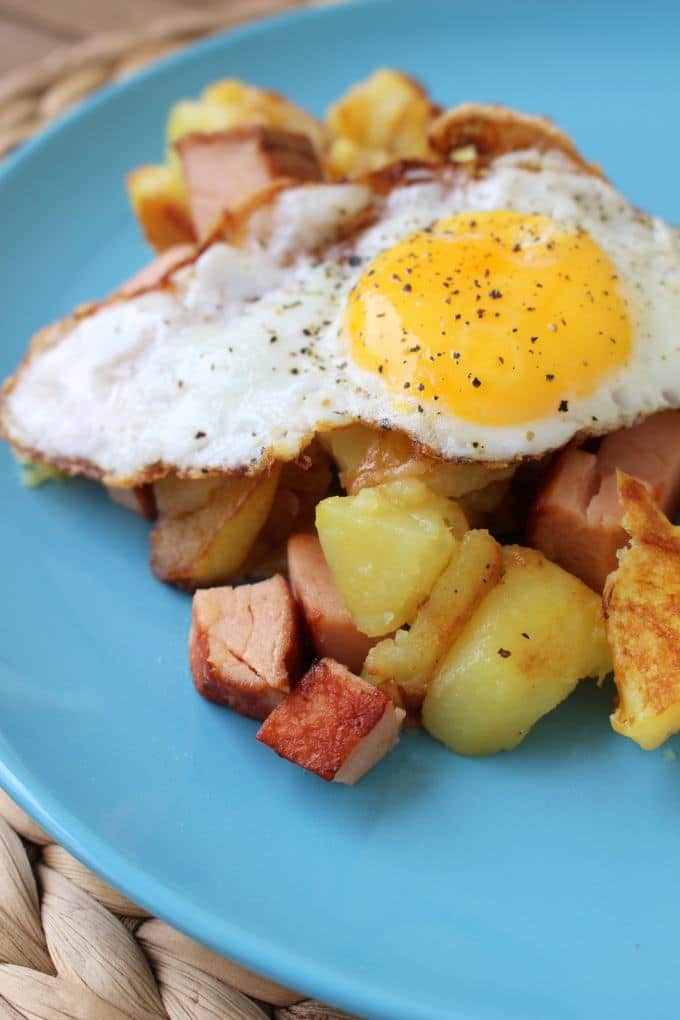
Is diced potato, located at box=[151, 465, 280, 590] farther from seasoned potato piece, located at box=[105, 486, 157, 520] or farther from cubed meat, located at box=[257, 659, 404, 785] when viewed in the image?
cubed meat, located at box=[257, 659, 404, 785]

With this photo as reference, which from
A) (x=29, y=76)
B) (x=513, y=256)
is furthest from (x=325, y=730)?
(x=29, y=76)

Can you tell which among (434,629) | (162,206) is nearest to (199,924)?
(434,629)

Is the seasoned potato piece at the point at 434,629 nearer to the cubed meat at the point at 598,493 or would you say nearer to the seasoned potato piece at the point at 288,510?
the cubed meat at the point at 598,493

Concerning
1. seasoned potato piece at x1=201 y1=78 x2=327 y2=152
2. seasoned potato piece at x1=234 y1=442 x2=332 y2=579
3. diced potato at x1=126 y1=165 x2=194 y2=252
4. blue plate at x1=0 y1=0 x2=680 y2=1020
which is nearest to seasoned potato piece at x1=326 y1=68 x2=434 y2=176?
seasoned potato piece at x1=201 y1=78 x2=327 y2=152

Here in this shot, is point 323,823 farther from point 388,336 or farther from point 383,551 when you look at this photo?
point 388,336

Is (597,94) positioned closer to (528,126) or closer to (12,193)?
(528,126)

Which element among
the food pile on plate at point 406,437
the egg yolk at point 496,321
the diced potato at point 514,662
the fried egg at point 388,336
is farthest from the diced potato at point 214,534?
the diced potato at point 514,662
